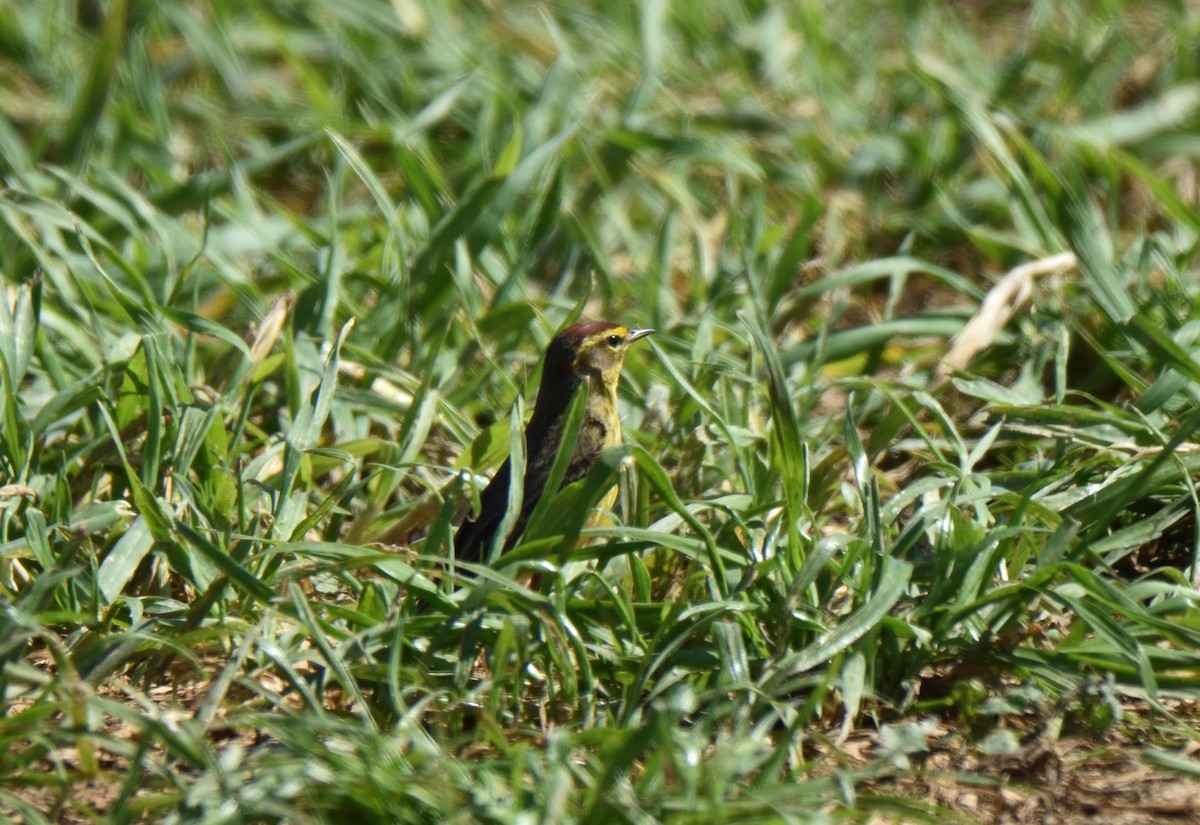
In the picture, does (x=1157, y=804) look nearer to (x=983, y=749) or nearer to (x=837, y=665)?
(x=983, y=749)

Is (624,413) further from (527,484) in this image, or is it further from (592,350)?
(527,484)

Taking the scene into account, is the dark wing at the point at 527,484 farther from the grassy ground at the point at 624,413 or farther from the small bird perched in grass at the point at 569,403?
the grassy ground at the point at 624,413

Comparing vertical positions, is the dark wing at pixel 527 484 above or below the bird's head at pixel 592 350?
below

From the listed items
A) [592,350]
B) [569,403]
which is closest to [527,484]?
[569,403]

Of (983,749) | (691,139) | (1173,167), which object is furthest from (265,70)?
(983,749)

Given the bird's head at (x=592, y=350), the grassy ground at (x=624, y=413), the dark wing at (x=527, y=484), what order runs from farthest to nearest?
the bird's head at (x=592, y=350)
the dark wing at (x=527, y=484)
the grassy ground at (x=624, y=413)

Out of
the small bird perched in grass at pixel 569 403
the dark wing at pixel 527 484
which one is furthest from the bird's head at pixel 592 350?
the dark wing at pixel 527 484

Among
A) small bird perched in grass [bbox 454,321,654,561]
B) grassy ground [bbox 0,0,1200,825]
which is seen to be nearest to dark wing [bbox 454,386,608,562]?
small bird perched in grass [bbox 454,321,654,561]
